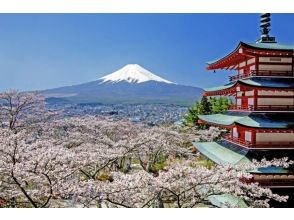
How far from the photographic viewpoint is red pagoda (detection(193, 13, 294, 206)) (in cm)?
631

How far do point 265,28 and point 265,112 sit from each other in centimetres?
194

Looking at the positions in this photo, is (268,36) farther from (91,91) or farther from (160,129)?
(91,91)

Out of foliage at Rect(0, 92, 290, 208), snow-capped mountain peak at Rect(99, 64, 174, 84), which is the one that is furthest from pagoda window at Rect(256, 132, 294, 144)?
snow-capped mountain peak at Rect(99, 64, 174, 84)

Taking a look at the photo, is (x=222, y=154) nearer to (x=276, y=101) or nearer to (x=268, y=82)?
(x=276, y=101)

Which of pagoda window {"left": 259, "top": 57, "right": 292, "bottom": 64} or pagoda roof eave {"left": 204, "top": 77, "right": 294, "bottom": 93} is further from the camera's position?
pagoda window {"left": 259, "top": 57, "right": 292, "bottom": 64}

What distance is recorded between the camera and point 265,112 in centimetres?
672

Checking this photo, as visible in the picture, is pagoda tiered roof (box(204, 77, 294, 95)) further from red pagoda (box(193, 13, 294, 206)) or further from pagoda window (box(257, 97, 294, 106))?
pagoda window (box(257, 97, 294, 106))

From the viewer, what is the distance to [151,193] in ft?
16.5

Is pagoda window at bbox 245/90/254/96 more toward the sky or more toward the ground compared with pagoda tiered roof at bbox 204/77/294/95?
more toward the ground

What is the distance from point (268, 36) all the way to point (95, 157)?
165 inches

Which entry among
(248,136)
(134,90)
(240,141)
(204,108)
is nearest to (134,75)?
(134,90)

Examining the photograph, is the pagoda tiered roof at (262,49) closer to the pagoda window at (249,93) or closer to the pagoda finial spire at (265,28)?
the pagoda finial spire at (265,28)

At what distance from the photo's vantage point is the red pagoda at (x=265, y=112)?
20.7ft
